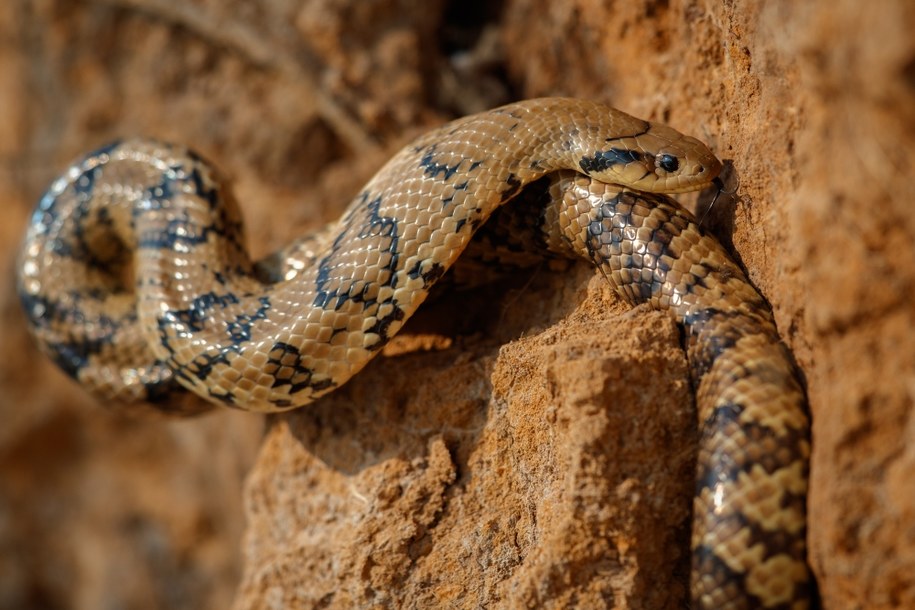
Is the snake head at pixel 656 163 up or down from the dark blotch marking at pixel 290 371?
up

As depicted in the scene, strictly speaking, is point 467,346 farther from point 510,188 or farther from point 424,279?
point 510,188

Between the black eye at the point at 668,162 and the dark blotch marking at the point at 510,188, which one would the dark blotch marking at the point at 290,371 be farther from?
the black eye at the point at 668,162

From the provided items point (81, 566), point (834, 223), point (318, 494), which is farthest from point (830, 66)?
point (81, 566)

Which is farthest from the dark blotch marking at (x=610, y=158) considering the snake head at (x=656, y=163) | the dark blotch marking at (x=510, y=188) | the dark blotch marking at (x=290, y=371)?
the dark blotch marking at (x=290, y=371)

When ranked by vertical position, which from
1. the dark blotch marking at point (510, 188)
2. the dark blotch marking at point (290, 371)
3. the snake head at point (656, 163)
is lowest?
the dark blotch marking at point (290, 371)

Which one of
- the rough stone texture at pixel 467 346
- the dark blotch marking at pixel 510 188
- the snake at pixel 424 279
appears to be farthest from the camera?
the dark blotch marking at pixel 510 188

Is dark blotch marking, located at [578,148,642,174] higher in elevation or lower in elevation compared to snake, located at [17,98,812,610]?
higher

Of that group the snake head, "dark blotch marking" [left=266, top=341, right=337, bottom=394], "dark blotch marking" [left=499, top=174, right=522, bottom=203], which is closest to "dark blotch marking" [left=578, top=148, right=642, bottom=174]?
the snake head

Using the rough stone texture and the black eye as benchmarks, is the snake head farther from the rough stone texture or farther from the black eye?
the rough stone texture
